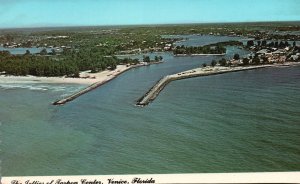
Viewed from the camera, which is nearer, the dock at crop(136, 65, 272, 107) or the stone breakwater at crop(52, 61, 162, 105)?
the stone breakwater at crop(52, 61, 162, 105)

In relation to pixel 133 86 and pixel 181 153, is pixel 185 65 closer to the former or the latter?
pixel 133 86

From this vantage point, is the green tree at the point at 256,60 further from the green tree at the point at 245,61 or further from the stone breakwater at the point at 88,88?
the stone breakwater at the point at 88,88

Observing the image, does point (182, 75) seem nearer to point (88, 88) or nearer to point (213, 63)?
point (213, 63)

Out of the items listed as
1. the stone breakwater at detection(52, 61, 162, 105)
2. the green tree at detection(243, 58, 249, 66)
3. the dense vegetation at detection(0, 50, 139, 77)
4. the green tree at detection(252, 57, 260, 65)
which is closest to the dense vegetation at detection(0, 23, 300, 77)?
the dense vegetation at detection(0, 50, 139, 77)

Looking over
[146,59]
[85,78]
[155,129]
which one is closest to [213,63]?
[146,59]

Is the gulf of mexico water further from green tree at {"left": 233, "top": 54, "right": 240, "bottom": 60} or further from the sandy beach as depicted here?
green tree at {"left": 233, "top": 54, "right": 240, "bottom": 60}

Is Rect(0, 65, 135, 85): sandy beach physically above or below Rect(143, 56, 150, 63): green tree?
below

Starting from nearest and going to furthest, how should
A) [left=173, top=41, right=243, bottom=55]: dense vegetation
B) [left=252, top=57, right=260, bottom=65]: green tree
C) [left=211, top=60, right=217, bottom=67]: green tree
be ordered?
[left=252, top=57, right=260, bottom=65]: green tree → [left=173, top=41, right=243, bottom=55]: dense vegetation → [left=211, top=60, right=217, bottom=67]: green tree

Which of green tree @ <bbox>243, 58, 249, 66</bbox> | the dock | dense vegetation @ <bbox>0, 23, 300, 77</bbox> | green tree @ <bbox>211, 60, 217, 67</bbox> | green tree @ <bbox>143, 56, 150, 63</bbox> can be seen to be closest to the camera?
dense vegetation @ <bbox>0, 23, 300, 77</bbox>

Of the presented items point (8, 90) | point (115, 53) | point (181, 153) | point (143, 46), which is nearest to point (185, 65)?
point (143, 46)
